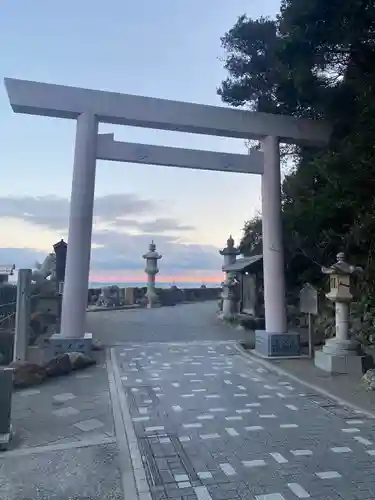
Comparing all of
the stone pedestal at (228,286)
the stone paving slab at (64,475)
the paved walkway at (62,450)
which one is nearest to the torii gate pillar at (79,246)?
the paved walkway at (62,450)

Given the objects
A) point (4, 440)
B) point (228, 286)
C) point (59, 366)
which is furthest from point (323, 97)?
point (228, 286)

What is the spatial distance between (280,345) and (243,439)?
4939 mm

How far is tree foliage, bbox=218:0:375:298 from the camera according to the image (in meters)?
7.47

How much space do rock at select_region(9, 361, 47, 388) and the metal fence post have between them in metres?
0.25

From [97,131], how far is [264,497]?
723cm

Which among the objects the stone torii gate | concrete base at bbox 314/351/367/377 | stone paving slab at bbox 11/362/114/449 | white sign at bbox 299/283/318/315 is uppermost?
the stone torii gate

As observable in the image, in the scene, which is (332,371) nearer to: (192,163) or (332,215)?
(332,215)

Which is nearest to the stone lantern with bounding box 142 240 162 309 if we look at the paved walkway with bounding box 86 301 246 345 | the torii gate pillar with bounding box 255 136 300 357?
the paved walkway with bounding box 86 301 246 345

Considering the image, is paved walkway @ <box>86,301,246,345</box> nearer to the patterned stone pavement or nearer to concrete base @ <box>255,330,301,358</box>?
concrete base @ <box>255,330,301,358</box>

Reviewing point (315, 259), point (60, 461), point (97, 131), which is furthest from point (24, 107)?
point (315, 259)

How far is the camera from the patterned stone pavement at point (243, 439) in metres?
3.17

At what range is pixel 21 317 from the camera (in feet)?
23.6

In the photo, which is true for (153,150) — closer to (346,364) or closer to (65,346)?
(65,346)

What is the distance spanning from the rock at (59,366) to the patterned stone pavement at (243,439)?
38.9 inches
